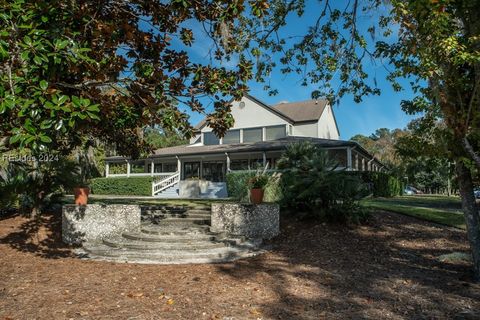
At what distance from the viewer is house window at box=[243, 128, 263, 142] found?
3164 centimetres

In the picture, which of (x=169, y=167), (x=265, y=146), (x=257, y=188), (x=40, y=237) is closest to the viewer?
(x=40, y=237)

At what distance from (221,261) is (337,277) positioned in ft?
7.87

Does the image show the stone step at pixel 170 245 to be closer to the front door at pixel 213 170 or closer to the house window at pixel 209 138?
the front door at pixel 213 170

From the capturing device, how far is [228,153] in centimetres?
2800

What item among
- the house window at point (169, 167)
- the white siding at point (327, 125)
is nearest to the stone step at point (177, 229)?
the white siding at point (327, 125)

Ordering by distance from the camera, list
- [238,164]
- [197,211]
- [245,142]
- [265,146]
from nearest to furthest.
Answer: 1. [197,211]
2. [265,146]
3. [238,164]
4. [245,142]

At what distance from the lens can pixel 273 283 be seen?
5.95m

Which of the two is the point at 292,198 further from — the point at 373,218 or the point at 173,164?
the point at 173,164

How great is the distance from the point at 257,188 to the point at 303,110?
2433 centimetres

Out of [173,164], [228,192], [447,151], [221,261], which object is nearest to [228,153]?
[228,192]

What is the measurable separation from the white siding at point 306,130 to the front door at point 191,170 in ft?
31.5

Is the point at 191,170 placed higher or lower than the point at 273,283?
higher

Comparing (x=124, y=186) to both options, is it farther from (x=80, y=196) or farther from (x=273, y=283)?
(x=273, y=283)

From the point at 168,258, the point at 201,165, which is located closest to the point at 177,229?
the point at 168,258
